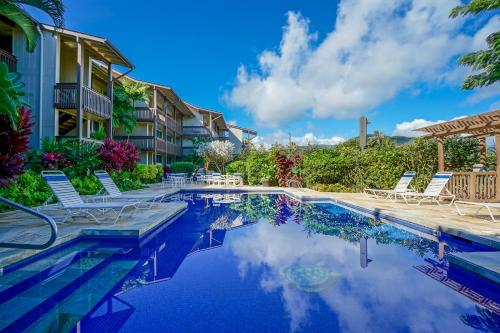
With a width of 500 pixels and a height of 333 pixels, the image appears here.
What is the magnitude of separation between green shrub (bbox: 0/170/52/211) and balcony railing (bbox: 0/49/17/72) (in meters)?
6.18

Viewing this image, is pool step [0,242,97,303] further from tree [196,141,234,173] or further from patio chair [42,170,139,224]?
tree [196,141,234,173]

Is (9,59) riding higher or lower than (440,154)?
higher

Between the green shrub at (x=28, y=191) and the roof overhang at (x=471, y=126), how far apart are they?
12.5m

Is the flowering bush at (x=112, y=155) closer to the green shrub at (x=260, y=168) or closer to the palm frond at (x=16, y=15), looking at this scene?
the palm frond at (x=16, y=15)

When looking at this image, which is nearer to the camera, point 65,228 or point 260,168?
point 65,228

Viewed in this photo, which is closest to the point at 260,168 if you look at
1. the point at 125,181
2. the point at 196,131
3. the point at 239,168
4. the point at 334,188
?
the point at 239,168

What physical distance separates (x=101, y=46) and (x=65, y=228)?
441 inches

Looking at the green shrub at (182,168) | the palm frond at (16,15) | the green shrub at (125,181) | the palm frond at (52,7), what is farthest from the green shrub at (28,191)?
the green shrub at (182,168)

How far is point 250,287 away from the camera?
3.48 m

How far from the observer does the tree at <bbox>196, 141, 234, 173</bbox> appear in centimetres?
2436

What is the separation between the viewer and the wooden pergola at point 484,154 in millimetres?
8781

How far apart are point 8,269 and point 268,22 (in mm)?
19364

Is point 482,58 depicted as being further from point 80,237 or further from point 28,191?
point 28,191

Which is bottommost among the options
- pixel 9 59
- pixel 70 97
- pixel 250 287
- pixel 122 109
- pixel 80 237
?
pixel 250 287
